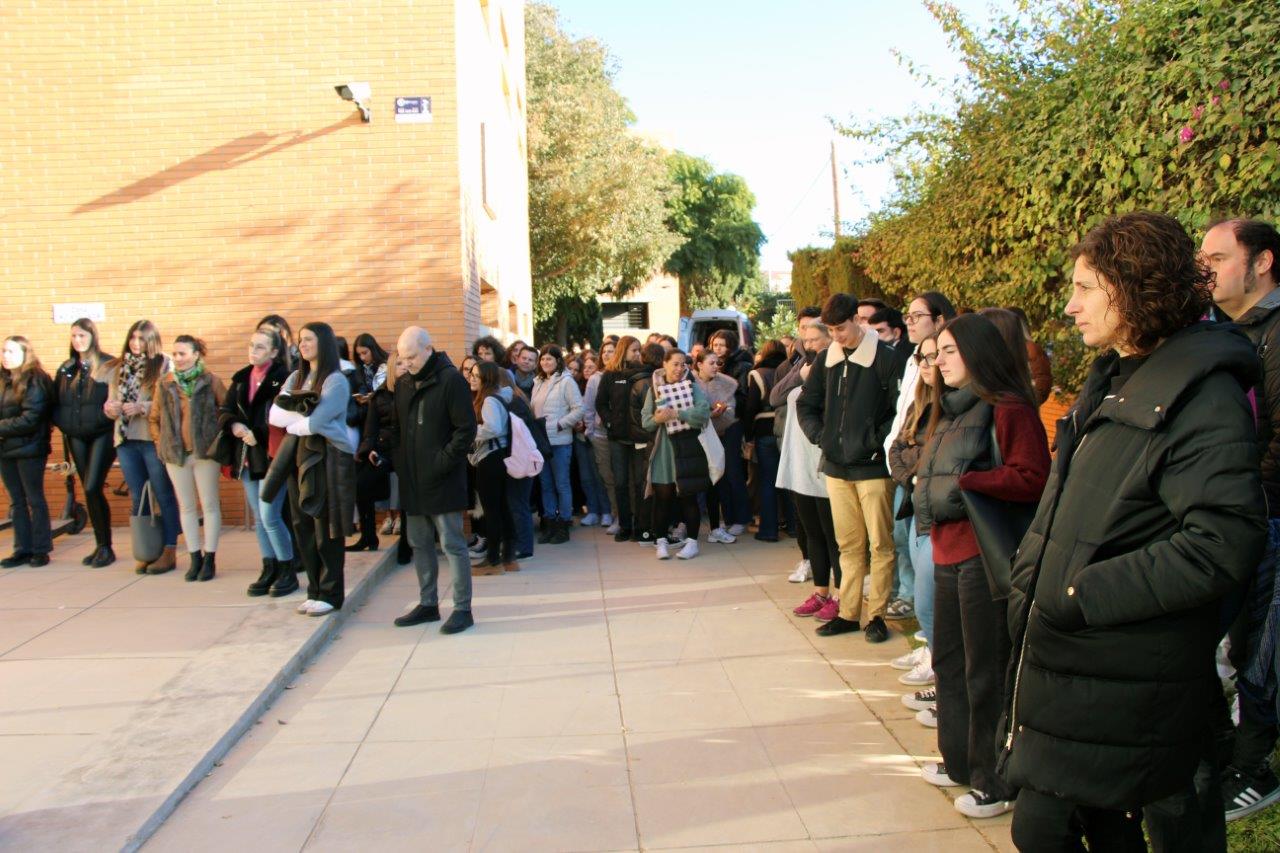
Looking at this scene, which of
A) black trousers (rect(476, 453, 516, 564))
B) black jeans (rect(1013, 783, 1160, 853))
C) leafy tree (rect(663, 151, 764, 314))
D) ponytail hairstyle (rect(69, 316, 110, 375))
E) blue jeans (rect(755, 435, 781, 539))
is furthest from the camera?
leafy tree (rect(663, 151, 764, 314))

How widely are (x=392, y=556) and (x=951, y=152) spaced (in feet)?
21.7

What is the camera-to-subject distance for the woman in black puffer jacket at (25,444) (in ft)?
27.8

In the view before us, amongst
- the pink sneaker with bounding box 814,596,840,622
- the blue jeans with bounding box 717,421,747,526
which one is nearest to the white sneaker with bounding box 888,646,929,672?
the pink sneaker with bounding box 814,596,840,622

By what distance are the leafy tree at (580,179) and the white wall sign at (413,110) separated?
1567 cm

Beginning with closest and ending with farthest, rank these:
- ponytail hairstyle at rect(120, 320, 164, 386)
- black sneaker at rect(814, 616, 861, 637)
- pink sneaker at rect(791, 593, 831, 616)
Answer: black sneaker at rect(814, 616, 861, 637)
pink sneaker at rect(791, 593, 831, 616)
ponytail hairstyle at rect(120, 320, 164, 386)

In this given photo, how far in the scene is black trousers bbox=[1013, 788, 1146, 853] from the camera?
106 inches

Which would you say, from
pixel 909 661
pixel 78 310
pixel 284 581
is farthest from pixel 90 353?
pixel 909 661

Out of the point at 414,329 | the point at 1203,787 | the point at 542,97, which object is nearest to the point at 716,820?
the point at 1203,787

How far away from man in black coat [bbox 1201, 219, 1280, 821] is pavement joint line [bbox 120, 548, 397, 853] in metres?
4.14

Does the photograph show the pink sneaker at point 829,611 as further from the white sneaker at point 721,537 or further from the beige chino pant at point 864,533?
the white sneaker at point 721,537

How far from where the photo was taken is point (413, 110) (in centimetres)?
1028

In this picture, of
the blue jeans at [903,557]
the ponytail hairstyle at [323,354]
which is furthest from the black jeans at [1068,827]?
the ponytail hairstyle at [323,354]

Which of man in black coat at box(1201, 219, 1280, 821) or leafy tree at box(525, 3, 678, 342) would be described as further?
Answer: leafy tree at box(525, 3, 678, 342)

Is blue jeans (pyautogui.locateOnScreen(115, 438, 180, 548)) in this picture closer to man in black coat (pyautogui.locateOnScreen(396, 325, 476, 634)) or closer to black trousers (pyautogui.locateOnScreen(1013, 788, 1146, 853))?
man in black coat (pyautogui.locateOnScreen(396, 325, 476, 634))
